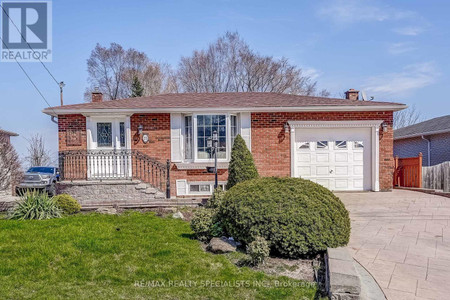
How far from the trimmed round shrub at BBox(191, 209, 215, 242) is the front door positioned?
554 centimetres

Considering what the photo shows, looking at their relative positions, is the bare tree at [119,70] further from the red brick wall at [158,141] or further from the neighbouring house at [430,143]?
the neighbouring house at [430,143]

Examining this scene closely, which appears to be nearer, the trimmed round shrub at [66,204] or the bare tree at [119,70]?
the trimmed round shrub at [66,204]

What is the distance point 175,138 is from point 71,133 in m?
3.49

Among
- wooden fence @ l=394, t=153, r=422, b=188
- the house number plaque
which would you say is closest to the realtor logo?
the house number plaque

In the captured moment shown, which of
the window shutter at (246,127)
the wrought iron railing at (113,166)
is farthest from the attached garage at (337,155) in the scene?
the wrought iron railing at (113,166)

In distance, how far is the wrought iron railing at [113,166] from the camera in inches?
404

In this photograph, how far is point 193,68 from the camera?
28766 mm

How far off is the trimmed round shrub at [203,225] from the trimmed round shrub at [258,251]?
1294 mm

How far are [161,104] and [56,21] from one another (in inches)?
164

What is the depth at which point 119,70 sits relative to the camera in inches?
1243

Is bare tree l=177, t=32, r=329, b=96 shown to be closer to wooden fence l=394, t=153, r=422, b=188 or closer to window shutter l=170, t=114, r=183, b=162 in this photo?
wooden fence l=394, t=153, r=422, b=188

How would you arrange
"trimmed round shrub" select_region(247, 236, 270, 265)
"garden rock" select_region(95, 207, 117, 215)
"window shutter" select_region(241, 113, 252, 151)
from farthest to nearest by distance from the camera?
"window shutter" select_region(241, 113, 252, 151) < "garden rock" select_region(95, 207, 117, 215) < "trimmed round shrub" select_region(247, 236, 270, 265)

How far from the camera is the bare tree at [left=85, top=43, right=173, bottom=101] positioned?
102 feet

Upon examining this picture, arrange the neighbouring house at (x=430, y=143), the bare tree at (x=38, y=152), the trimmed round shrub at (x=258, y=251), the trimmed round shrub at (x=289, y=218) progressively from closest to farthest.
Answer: the trimmed round shrub at (x=258, y=251)
the trimmed round shrub at (x=289, y=218)
the neighbouring house at (x=430, y=143)
the bare tree at (x=38, y=152)
